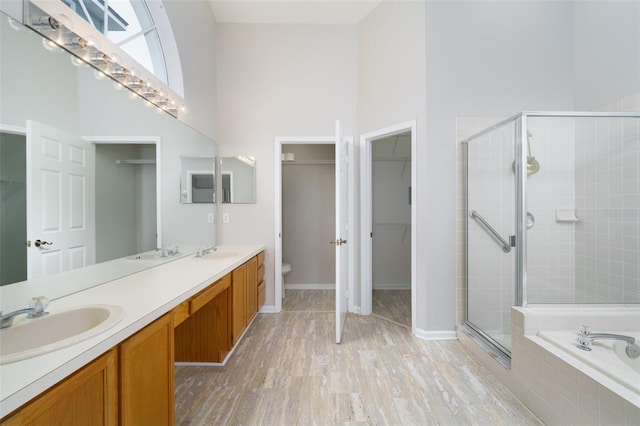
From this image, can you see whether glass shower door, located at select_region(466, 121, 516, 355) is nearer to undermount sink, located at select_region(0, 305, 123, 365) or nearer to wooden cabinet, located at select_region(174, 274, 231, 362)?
wooden cabinet, located at select_region(174, 274, 231, 362)

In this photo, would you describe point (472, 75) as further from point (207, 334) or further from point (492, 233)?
point (207, 334)

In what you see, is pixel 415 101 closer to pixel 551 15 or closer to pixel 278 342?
pixel 551 15

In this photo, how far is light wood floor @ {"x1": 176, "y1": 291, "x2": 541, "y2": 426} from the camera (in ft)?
4.82

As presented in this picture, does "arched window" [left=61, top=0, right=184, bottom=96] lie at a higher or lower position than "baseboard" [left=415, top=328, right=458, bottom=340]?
higher

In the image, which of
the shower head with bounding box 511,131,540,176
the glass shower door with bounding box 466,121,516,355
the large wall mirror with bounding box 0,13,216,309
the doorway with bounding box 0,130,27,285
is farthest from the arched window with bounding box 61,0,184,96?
the shower head with bounding box 511,131,540,176

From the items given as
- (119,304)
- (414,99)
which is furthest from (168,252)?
(414,99)

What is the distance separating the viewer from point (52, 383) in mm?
679

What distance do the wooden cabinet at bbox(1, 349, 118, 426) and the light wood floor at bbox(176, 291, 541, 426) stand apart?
0.77 meters

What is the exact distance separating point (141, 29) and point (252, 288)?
2438mm

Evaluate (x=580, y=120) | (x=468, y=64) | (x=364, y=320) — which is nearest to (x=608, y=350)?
(x=580, y=120)

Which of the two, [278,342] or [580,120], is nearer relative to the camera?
[580,120]

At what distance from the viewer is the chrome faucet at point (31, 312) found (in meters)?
0.88

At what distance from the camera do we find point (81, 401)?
2.55 ft

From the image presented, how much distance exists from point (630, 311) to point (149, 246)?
10.6 feet
